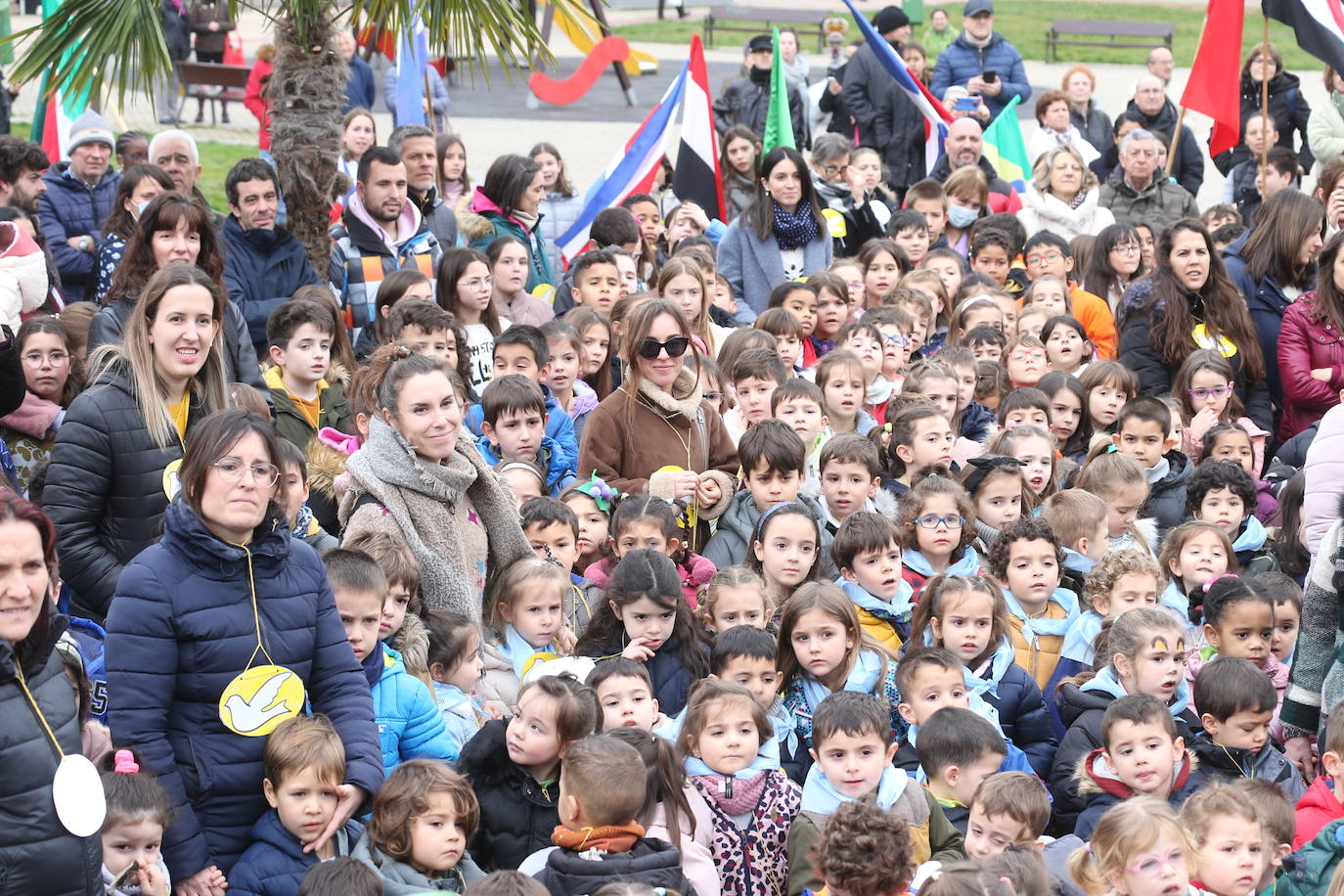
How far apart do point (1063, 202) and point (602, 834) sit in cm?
847

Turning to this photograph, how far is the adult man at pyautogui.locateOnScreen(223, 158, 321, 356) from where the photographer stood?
8.19 meters

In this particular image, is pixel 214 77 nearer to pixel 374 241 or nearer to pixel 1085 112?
pixel 1085 112

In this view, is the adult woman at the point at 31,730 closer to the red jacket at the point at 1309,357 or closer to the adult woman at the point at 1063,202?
the red jacket at the point at 1309,357

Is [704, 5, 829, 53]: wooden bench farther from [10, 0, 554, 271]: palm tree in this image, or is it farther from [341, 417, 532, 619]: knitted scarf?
[341, 417, 532, 619]: knitted scarf

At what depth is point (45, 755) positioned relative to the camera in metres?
3.58

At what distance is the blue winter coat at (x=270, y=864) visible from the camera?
422 centimetres

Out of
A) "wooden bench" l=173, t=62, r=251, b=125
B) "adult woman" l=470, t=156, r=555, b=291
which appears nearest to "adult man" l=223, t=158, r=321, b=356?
"adult woman" l=470, t=156, r=555, b=291

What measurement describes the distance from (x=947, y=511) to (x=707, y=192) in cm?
566

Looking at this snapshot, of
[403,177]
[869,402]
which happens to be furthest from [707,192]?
[869,402]

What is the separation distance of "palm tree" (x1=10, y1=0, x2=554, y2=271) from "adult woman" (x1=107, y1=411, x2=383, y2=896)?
408 centimetres

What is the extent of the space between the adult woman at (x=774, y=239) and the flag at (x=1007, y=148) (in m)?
4.23

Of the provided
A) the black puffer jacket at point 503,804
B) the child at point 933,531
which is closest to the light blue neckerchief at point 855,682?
the child at point 933,531

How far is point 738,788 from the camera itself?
4.91m

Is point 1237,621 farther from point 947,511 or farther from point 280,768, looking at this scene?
point 280,768
